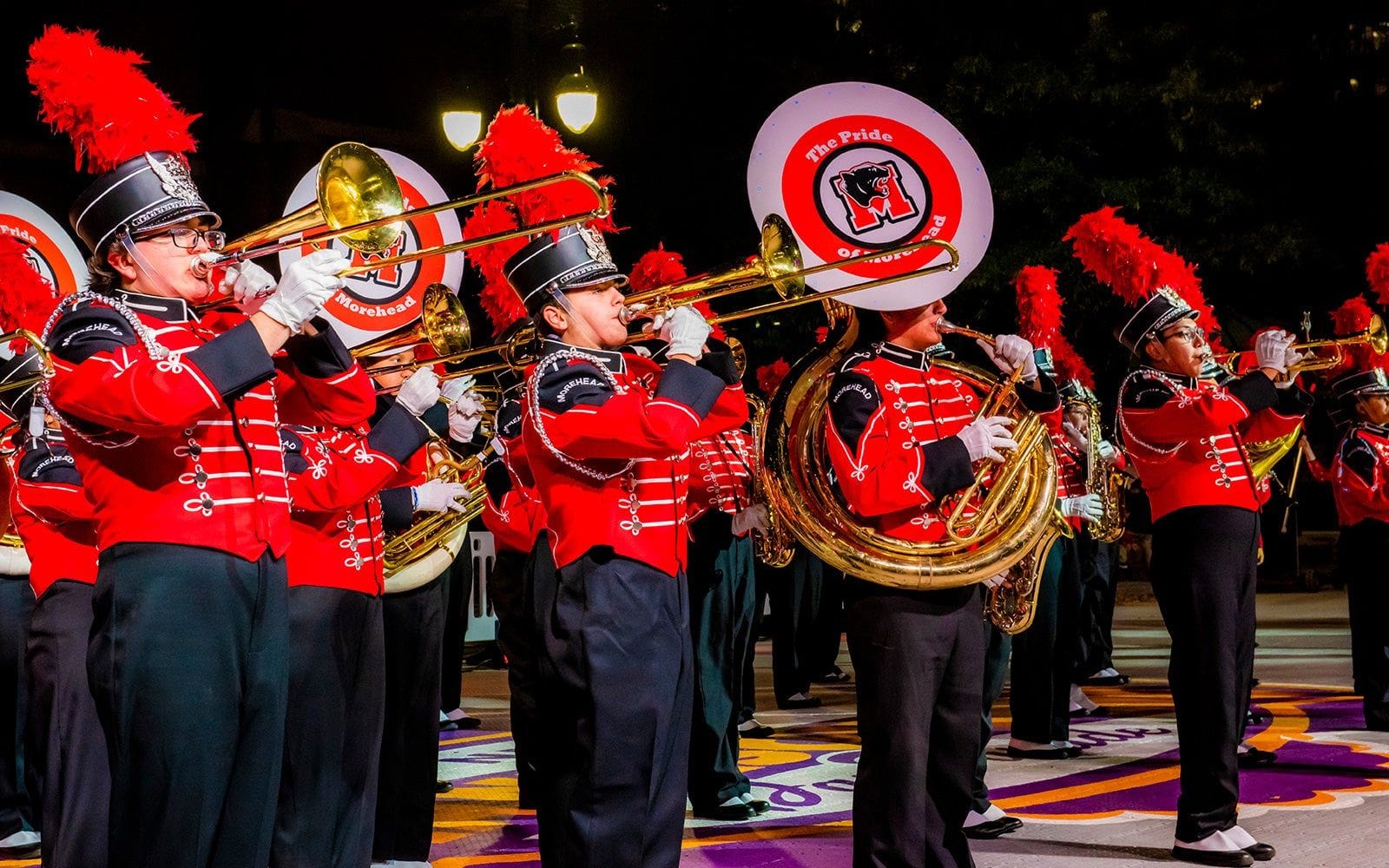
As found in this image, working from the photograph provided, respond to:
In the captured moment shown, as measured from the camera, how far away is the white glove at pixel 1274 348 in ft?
20.0

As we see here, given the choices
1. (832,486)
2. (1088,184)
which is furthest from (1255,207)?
(832,486)

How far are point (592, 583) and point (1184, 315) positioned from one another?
298cm

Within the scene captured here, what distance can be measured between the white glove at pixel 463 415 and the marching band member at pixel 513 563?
155mm

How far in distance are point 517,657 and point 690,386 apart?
3.00 m

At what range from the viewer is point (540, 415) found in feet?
13.9

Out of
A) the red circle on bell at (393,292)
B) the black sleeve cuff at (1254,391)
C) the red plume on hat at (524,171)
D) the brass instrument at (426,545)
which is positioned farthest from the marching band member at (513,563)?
the black sleeve cuff at (1254,391)

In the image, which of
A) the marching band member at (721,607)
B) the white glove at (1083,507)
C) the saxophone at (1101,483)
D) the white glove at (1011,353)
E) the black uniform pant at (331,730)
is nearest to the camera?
the black uniform pant at (331,730)

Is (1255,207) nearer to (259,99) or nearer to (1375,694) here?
(1375,694)

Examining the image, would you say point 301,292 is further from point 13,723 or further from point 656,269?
point 13,723

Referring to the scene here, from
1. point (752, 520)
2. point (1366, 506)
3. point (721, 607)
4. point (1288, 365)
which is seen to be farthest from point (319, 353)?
point (1366, 506)

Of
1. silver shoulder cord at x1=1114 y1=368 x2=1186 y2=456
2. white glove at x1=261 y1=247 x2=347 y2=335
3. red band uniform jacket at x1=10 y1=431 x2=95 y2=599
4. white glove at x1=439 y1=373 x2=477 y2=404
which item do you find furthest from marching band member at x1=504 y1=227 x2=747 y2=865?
silver shoulder cord at x1=1114 y1=368 x2=1186 y2=456

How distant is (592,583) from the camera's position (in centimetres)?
416

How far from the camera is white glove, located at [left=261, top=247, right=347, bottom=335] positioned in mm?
3381

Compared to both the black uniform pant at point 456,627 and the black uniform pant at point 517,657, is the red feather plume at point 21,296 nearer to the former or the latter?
the black uniform pant at point 517,657
